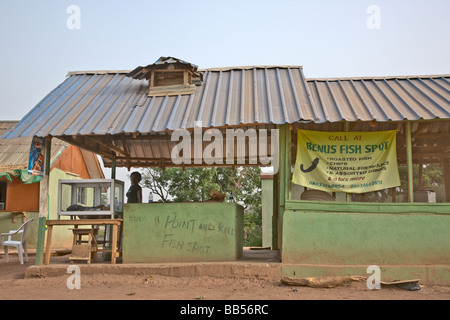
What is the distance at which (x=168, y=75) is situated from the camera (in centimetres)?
977

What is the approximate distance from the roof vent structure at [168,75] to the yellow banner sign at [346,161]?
306cm

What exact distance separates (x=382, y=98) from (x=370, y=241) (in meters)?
3.12

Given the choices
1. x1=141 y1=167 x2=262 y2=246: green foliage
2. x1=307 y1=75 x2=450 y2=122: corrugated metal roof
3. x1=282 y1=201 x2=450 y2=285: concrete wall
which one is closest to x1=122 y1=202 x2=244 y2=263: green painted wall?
x1=282 y1=201 x2=450 y2=285: concrete wall

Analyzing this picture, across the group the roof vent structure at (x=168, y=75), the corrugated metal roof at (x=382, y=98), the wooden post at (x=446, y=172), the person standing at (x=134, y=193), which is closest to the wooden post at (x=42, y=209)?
the person standing at (x=134, y=193)

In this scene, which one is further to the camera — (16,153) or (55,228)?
(55,228)

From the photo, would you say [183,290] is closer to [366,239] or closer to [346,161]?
[366,239]

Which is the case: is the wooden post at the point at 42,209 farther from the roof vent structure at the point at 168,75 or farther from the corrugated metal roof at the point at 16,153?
the corrugated metal roof at the point at 16,153

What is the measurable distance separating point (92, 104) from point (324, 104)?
16.8ft

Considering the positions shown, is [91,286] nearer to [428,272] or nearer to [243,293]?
[243,293]

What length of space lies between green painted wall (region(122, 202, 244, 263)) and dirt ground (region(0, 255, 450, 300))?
1.77 feet

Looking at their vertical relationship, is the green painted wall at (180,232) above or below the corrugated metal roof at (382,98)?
below

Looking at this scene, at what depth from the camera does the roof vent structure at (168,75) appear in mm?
9531

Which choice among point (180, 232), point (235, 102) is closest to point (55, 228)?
point (180, 232)

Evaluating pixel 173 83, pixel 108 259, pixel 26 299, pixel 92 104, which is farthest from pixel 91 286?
pixel 173 83
